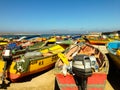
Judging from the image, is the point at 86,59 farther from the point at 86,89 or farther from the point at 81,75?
the point at 86,89

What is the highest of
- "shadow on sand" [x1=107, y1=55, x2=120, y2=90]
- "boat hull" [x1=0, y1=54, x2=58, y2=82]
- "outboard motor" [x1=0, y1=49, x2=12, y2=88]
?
"outboard motor" [x1=0, y1=49, x2=12, y2=88]

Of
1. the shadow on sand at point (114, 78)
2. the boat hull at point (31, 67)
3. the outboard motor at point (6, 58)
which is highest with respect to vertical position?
the outboard motor at point (6, 58)

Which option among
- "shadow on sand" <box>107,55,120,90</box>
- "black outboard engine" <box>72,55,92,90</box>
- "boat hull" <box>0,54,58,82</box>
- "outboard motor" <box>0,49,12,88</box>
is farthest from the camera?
"boat hull" <box>0,54,58,82</box>

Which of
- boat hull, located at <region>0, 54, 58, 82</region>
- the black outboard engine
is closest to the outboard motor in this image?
boat hull, located at <region>0, 54, 58, 82</region>

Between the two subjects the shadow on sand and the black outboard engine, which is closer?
the black outboard engine

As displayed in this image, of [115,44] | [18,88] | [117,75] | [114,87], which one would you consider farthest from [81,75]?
[115,44]

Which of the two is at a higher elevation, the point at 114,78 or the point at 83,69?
the point at 83,69

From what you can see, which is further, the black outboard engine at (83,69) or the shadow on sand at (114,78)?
the shadow on sand at (114,78)

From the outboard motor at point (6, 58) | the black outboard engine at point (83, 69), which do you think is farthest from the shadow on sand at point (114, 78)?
the outboard motor at point (6, 58)

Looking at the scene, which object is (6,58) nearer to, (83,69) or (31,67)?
(31,67)

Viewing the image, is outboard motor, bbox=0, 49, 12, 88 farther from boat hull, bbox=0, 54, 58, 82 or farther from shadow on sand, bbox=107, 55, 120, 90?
shadow on sand, bbox=107, 55, 120, 90

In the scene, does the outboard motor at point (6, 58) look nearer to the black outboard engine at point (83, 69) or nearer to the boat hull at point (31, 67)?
the boat hull at point (31, 67)

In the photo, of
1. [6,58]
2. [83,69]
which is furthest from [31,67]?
[83,69]

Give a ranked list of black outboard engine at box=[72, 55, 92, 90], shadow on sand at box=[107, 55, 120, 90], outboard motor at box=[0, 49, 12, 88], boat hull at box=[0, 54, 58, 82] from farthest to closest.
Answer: boat hull at box=[0, 54, 58, 82] → shadow on sand at box=[107, 55, 120, 90] → outboard motor at box=[0, 49, 12, 88] → black outboard engine at box=[72, 55, 92, 90]
